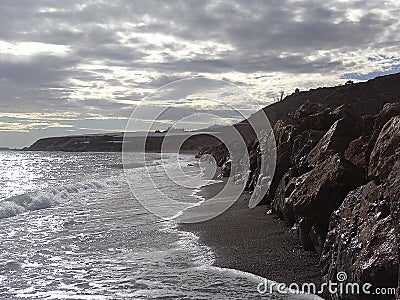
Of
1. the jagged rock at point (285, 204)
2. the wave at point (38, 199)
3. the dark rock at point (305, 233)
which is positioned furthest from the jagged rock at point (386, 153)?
the wave at point (38, 199)

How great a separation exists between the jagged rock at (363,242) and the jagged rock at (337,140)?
3001 mm

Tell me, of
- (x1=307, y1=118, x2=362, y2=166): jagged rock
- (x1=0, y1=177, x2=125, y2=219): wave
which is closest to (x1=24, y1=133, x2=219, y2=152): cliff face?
(x1=0, y1=177, x2=125, y2=219): wave

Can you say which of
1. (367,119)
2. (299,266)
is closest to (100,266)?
(299,266)

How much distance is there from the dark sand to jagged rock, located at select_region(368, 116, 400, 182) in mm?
1798

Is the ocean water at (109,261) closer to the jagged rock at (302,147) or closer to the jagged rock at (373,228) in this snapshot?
the jagged rock at (373,228)

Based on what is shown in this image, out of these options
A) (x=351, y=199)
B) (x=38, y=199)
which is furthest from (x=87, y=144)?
(x=351, y=199)

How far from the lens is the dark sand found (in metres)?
7.14

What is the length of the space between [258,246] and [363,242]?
3.37m

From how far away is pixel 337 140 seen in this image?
32.2 feet

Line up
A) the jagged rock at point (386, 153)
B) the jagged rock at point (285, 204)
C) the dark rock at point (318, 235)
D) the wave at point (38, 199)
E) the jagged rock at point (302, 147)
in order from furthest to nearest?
the wave at point (38, 199), the jagged rock at point (302, 147), the jagged rock at point (285, 204), the dark rock at point (318, 235), the jagged rock at point (386, 153)

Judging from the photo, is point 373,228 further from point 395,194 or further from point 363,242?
point 395,194

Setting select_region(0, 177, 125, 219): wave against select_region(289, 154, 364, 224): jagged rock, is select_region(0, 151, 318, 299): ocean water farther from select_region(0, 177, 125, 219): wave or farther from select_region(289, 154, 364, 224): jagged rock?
select_region(289, 154, 364, 224): jagged rock

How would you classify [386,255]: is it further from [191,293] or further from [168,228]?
[168,228]

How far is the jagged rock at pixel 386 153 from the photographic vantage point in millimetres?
5629
